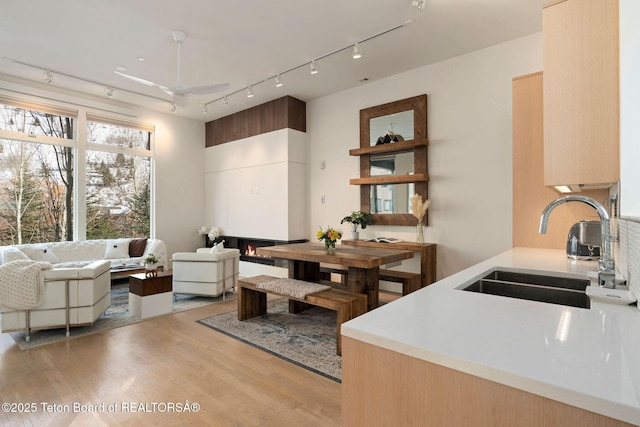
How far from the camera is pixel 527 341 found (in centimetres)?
81

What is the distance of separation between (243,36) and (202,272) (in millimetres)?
2990

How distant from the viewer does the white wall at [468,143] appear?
150 inches

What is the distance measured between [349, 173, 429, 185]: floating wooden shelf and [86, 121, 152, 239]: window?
422 cm

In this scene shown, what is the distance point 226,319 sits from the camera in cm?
358

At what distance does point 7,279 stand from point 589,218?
16.3ft

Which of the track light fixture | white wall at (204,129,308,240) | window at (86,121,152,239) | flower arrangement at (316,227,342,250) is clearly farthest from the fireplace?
the track light fixture

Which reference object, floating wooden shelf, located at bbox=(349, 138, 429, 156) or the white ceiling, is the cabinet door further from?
floating wooden shelf, located at bbox=(349, 138, 429, 156)

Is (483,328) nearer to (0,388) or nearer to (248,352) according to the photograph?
(248,352)

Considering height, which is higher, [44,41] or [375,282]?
[44,41]

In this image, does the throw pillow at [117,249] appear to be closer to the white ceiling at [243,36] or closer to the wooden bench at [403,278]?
the white ceiling at [243,36]

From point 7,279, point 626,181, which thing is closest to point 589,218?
point 626,181

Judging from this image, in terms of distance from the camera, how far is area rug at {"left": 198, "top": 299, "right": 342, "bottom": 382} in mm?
2584

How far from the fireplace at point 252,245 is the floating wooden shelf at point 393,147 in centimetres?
191

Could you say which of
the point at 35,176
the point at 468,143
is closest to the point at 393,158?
the point at 468,143
